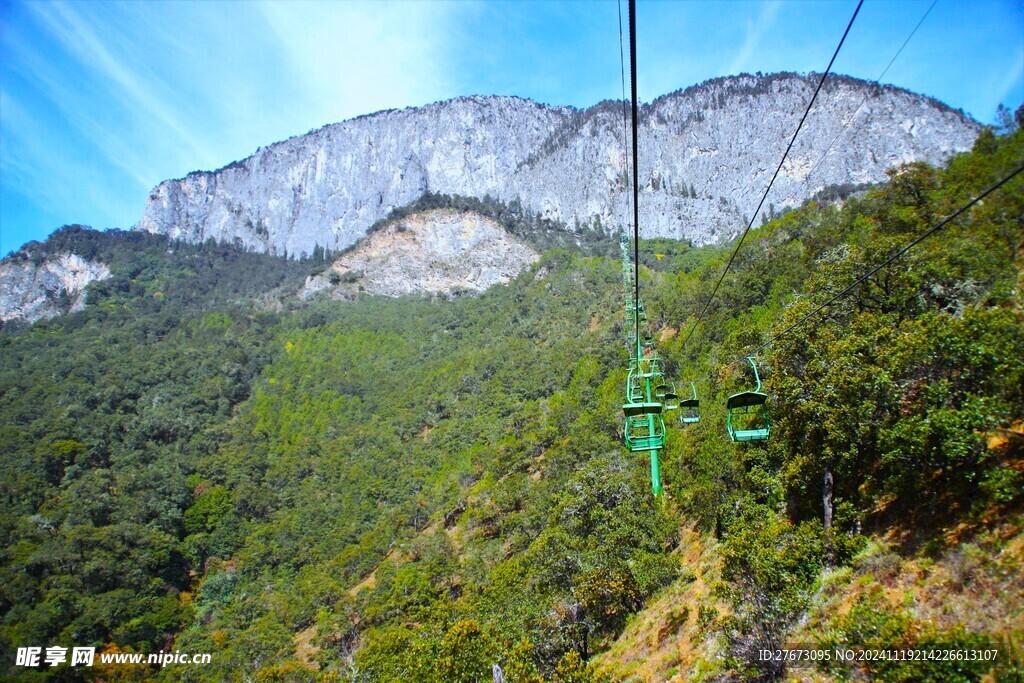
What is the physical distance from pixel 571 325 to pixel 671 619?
6348 centimetres

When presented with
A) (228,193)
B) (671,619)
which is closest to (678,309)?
(671,619)

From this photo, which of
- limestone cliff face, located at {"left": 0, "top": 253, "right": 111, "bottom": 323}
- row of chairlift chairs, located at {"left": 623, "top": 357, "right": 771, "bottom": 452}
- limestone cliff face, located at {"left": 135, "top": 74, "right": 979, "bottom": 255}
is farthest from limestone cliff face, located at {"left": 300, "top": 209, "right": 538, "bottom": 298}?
row of chairlift chairs, located at {"left": 623, "top": 357, "right": 771, "bottom": 452}

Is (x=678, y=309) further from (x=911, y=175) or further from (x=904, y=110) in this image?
(x=904, y=110)

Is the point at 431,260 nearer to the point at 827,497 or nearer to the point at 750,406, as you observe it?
the point at 827,497

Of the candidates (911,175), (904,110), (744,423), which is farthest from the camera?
(904,110)

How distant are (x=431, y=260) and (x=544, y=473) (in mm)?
86863

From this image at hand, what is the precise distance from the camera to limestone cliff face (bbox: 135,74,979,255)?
117 meters

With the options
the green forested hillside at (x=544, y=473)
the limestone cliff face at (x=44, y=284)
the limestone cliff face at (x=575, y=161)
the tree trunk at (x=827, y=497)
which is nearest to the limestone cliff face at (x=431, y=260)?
the green forested hillside at (x=544, y=473)

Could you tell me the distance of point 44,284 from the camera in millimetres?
135375

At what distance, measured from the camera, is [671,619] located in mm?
20578

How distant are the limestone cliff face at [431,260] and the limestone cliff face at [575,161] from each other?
22.4 m

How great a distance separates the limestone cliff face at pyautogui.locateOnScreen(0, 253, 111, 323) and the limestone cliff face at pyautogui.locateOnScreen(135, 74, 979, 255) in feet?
111

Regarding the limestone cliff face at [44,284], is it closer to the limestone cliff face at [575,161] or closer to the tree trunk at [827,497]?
the limestone cliff face at [575,161]

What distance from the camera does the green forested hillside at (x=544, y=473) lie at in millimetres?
13055
